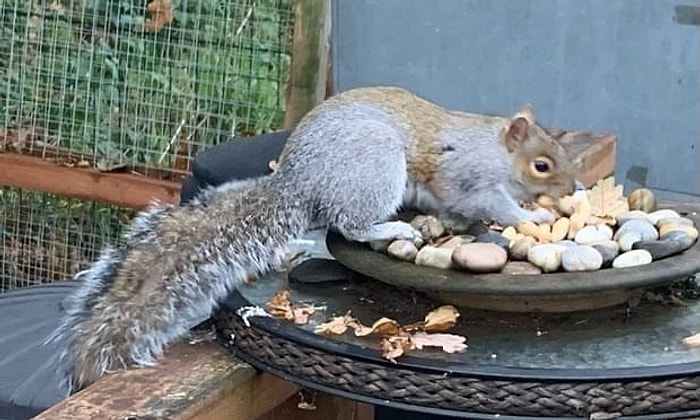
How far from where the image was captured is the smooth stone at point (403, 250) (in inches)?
51.2

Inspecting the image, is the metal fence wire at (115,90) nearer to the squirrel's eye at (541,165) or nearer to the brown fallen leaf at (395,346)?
the squirrel's eye at (541,165)

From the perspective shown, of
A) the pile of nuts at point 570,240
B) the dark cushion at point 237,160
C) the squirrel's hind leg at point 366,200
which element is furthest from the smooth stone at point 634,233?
the dark cushion at point 237,160

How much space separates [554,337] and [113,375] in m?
0.42

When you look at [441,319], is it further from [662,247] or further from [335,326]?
[662,247]

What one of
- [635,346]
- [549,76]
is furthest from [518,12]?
[635,346]

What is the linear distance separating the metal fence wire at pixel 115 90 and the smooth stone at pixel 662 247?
4.45 feet

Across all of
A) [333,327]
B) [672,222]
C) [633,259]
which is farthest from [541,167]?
[333,327]

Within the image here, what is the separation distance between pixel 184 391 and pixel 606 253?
0.42 metres

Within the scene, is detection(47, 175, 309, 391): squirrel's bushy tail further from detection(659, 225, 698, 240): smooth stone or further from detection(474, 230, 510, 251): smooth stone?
detection(659, 225, 698, 240): smooth stone

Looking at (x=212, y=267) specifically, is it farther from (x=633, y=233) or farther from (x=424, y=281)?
(x=633, y=233)

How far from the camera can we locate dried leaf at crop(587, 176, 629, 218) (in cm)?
144

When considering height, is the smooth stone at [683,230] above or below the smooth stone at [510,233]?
above

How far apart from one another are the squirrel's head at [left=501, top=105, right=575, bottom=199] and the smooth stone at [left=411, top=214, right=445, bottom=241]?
0.16 m

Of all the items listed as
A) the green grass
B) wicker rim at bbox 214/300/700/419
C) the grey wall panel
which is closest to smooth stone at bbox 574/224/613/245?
wicker rim at bbox 214/300/700/419
